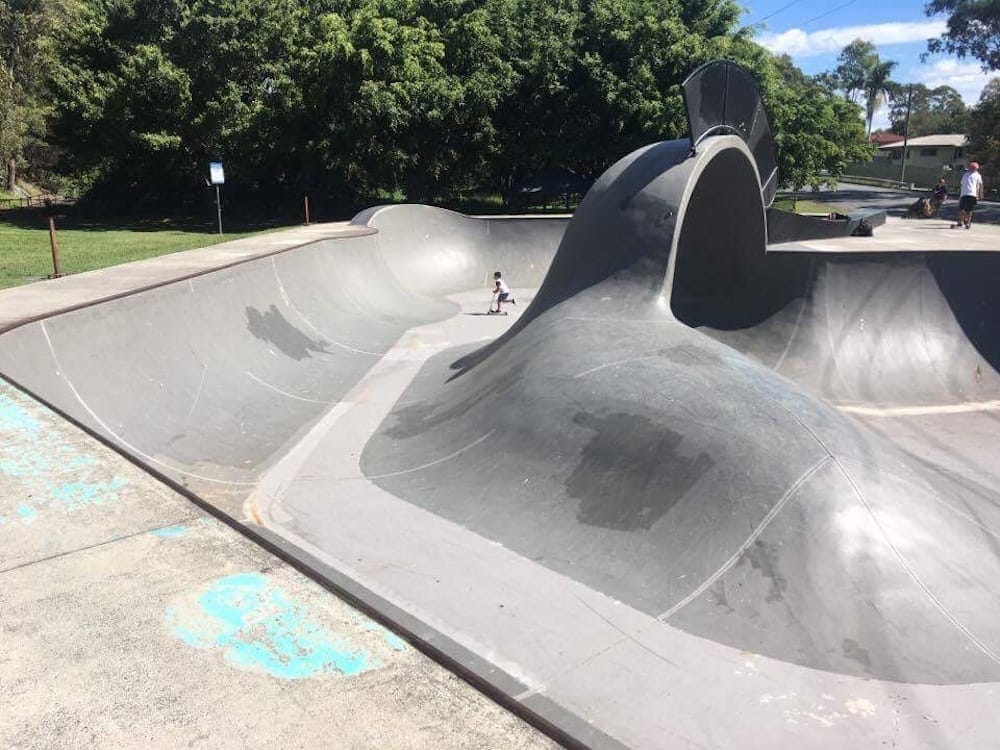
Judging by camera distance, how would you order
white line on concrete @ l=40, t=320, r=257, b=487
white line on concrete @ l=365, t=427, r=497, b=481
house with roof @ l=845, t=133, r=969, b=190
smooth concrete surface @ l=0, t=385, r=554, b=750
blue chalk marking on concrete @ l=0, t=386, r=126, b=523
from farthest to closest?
1. house with roof @ l=845, t=133, r=969, b=190
2. white line on concrete @ l=365, t=427, r=497, b=481
3. white line on concrete @ l=40, t=320, r=257, b=487
4. blue chalk marking on concrete @ l=0, t=386, r=126, b=523
5. smooth concrete surface @ l=0, t=385, r=554, b=750

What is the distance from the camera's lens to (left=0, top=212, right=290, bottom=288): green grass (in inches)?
542

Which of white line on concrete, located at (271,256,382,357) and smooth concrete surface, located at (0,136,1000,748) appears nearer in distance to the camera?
smooth concrete surface, located at (0,136,1000,748)

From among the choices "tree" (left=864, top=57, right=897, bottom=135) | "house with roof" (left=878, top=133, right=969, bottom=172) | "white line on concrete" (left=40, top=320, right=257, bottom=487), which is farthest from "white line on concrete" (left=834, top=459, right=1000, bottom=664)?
"tree" (left=864, top=57, right=897, bottom=135)

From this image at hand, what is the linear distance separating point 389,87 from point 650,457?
2245 centimetres

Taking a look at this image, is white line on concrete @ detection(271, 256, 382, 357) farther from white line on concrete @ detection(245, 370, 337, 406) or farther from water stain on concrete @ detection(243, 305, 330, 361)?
white line on concrete @ detection(245, 370, 337, 406)

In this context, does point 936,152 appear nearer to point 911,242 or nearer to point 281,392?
point 911,242

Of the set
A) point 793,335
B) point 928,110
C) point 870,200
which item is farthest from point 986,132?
point 928,110

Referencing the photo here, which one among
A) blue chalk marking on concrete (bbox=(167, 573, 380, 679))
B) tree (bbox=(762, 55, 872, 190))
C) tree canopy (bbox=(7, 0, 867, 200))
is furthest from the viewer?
tree (bbox=(762, 55, 872, 190))

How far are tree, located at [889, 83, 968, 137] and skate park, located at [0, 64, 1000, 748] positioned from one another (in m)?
94.2

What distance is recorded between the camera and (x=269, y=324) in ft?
39.6

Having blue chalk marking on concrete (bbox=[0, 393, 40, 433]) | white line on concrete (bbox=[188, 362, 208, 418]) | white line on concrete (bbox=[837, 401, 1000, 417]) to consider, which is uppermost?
blue chalk marking on concrete (bbox=[0, 393, 40, 433])

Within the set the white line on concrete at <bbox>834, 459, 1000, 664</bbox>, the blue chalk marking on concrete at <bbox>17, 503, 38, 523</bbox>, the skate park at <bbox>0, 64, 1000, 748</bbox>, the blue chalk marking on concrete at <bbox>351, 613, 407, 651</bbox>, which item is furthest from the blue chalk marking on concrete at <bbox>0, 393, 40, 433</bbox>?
the white line on concrete at <bbox>834, 459, 1000, 664</bbox>

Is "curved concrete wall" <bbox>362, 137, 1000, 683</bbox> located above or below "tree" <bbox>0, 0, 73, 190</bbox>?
below

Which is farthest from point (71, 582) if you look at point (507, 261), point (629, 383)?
point (507, 261)
